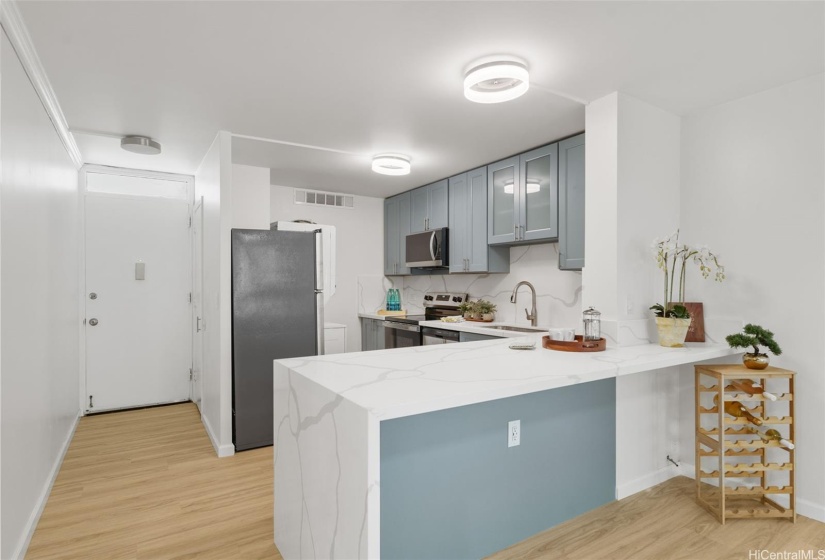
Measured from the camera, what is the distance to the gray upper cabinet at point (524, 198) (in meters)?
3.49

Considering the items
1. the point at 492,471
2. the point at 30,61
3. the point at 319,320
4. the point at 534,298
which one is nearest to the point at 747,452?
the point at 492,471

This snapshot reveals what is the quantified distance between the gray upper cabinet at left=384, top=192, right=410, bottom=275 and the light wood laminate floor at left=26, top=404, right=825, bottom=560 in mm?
2805

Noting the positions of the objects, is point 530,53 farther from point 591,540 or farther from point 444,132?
point 591,540

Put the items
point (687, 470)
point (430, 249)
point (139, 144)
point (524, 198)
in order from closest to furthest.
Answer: point (687, 470), point (139, 144), point (524, 198), point (430, 249)

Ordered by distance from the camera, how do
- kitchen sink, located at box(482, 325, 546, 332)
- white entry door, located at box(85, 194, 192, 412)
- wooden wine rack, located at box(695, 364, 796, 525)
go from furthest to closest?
white entry door, located at box(85, 194, 192, 412) → kitchen sink, located at box(482, 325, 546, 332) → wooden wine rack, located at box(695, 364, 796, 525)

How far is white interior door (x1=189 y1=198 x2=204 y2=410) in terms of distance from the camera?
4.28m

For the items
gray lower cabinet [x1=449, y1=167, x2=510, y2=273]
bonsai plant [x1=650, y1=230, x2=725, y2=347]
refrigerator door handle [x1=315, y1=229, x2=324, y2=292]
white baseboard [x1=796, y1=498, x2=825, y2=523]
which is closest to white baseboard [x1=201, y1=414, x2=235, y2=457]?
refrigerator door handle [x1=315, y1=229, x2=324, y2=292]

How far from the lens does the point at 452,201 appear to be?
4.61m

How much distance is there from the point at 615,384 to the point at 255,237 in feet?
8.87

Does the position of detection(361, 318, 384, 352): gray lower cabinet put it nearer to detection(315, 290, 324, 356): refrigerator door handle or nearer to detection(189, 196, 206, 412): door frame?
detection(315, 290, 324, 356): refrigerator door handle

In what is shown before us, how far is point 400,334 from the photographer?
15.8 feet

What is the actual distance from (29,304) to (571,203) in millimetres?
3302

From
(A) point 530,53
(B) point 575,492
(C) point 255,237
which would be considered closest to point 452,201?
(C) point 255,237

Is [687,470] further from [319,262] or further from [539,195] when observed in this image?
[319,262]
